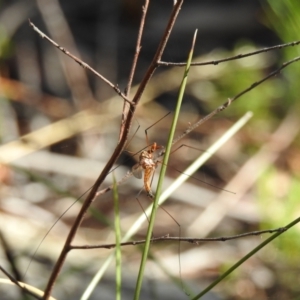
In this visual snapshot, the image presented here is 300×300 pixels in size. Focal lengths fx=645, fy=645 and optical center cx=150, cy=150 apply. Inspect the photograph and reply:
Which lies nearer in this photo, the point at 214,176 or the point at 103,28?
the point at 214,176

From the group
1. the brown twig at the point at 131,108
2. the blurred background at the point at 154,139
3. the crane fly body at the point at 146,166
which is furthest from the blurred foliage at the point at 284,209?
the brown twig at the point at 131,108

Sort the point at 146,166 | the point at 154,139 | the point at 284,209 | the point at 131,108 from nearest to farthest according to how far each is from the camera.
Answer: the point at 131,108, the point at 146,166, the point at 284,209, the point at 154,139

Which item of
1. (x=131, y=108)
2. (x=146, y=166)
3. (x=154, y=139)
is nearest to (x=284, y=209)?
(x=154, y=139)

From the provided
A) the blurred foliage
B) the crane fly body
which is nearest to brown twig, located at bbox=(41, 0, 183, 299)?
the crane fly body

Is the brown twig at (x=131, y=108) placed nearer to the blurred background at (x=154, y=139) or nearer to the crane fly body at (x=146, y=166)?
the crane fly body at (x=146, y=166)

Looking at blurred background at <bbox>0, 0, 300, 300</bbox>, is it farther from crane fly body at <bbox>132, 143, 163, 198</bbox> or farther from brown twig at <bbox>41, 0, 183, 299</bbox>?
brown twig at <bbox>41, 0, 183, 299</bbox>

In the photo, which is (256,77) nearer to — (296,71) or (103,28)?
(296,71)

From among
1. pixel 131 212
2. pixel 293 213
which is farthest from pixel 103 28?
pixel 293 213

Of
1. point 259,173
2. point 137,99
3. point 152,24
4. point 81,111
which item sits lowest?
point 137,99

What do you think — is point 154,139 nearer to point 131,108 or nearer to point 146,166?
point 146,166
